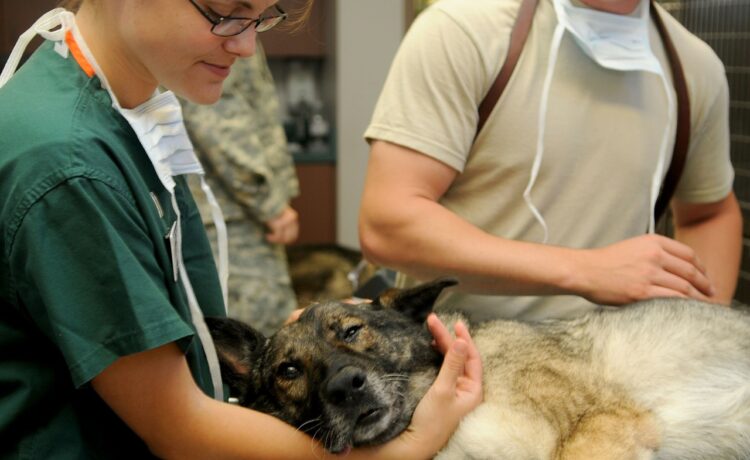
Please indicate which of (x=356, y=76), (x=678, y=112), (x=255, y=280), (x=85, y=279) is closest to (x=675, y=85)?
(x=678, y=112)

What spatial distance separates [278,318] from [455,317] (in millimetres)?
1602

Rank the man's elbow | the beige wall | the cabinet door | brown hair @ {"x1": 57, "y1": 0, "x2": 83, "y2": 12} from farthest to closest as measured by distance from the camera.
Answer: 1. the cabinet door
2. the beige wall
3. the man's elbow
4. brown hair @ {"x1": 57, "y1": 0, "x2": 83, "y2": 12}

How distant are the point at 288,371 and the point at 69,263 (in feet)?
2.25

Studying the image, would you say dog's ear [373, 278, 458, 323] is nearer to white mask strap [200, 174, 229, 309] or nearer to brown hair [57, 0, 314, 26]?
white mask strap [200, 174, 229, 309]

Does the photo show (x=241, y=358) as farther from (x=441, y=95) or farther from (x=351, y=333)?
(x=441, y=95)

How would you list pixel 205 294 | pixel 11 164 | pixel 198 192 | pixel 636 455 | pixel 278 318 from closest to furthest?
pixel 11 164 < pixel 636 455 < pixel 205 294 < pixel 198 192 < pixel 278 318

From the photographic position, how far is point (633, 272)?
183 cm

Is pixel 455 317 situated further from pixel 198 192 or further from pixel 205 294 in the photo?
pixel 198 192

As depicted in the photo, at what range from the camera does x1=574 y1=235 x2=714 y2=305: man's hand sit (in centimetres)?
182

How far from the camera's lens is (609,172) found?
1963 millimetres

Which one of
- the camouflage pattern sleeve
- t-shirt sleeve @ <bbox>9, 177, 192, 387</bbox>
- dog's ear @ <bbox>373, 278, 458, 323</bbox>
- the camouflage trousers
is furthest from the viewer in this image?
the camouflage trousers

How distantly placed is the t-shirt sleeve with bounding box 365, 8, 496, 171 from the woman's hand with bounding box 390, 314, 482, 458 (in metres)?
0.45

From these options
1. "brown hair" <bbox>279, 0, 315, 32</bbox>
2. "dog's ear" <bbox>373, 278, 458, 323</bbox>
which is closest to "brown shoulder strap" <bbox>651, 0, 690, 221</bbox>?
"dog's ear" <bbox>373, 278, 458, 323</bbox>

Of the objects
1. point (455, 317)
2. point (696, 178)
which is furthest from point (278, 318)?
point (696, 178)
